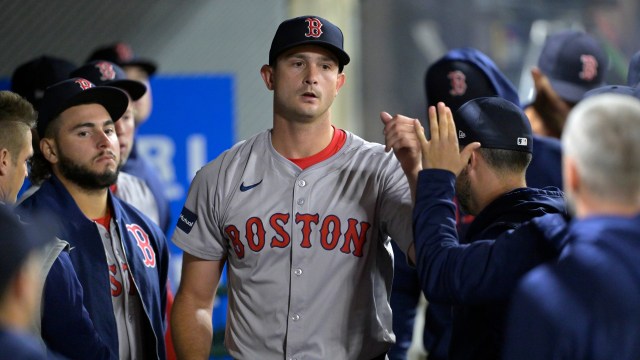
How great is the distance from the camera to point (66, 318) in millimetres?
3193

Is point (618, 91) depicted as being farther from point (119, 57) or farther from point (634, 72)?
point (119, 57)

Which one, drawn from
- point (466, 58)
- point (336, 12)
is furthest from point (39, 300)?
point (336, 12)

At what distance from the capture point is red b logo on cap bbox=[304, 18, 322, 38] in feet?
11.1

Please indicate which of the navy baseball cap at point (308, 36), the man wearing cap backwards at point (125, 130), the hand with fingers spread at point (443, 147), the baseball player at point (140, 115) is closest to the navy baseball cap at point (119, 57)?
the baseball player at point (140, 115)

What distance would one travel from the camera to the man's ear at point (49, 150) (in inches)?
156

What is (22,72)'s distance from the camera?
534 cm

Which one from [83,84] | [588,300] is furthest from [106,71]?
[588,300]

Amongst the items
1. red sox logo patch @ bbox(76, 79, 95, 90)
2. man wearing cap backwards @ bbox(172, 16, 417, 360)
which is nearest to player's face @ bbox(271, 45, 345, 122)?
man wearing cap backwards @ bbox(172, 16, 417, 360)

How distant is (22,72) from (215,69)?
6.99ft

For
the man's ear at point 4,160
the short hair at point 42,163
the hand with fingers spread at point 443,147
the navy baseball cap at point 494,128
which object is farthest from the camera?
the short hair at point 42,163

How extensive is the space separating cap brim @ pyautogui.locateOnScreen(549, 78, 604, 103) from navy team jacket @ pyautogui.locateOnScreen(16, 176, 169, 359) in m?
2.10

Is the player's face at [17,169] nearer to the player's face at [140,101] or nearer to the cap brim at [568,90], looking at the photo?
the player's face at [140,101]

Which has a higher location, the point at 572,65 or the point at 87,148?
the point at 572,65

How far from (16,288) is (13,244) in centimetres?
9
